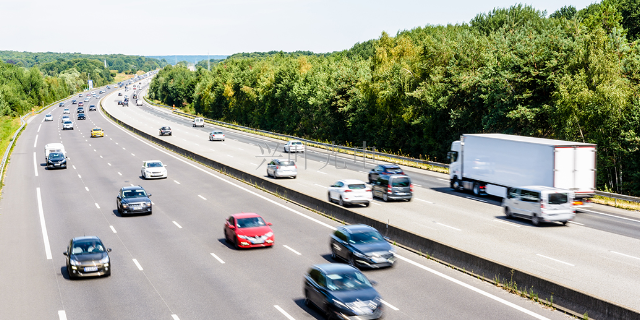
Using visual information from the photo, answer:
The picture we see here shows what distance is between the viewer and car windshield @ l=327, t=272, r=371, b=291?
15.1m

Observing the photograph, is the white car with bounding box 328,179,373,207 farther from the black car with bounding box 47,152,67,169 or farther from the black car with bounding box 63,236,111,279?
the black car with bounding box 47,152,67,169

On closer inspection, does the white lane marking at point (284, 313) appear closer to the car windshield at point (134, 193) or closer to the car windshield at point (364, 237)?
the car windshield at point (364, 237)

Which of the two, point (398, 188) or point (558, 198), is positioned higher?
point (558, 198)

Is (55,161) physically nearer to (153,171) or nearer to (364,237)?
(153,171)

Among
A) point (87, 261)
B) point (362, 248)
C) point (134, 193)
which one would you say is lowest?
point (87, 261)

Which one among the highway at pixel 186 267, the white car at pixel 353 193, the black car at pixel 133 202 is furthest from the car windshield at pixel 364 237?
the black car at pixel 133 202

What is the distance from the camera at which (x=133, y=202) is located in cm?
3133

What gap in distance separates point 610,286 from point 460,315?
5775 millimetres

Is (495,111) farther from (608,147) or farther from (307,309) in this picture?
(307,309)

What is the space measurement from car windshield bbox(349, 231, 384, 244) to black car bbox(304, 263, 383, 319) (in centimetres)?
426

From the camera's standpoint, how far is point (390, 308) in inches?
627

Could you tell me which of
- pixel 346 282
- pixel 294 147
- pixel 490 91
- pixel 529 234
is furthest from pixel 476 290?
pixel 294 147

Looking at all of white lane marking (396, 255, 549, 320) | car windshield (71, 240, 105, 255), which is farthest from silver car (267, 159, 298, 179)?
car windshield (71, 240, 105, 255)

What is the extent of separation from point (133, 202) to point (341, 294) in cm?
1997
